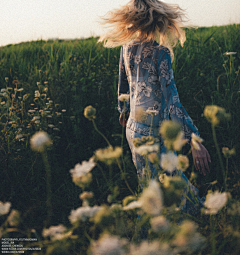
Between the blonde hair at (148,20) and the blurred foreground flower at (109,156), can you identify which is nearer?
the blurred foreground flower at (109,156)

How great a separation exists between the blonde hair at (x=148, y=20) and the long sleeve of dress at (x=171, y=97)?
20 centimetres

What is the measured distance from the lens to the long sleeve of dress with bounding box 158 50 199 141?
1394mm

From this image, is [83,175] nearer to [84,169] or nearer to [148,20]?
[84,169]

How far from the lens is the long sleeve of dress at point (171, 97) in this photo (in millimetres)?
1394

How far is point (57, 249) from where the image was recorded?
2.00 ft

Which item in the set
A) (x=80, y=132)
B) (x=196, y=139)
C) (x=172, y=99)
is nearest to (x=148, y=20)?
(x=172, y=99)

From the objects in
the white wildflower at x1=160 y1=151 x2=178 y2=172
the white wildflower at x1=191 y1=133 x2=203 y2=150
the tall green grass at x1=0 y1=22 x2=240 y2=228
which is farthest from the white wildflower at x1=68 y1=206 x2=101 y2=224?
the tall green grass at x1=0 y1=22 x2=240 y2=228

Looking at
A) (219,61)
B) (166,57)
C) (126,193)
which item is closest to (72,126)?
(126,193)

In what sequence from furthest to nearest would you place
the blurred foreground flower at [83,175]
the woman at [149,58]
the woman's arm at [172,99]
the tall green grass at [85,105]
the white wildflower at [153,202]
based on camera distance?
the tall green grass at [85,105]
the woman at [149,58]
the woman's arm at [172,99]
the blurred foreground flower at [83,175]
the white wildflower at [153,202]

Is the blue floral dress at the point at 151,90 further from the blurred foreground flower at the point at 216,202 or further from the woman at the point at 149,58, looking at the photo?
the blurred foreground flower at the point at 216,202

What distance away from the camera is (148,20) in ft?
5.16

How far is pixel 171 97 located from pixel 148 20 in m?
0.61

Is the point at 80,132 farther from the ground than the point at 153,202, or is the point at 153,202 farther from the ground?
the point at 153,202

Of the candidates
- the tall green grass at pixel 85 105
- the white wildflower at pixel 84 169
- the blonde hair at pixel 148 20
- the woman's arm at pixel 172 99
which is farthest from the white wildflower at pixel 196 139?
the tall green grass at pixel 85 105
